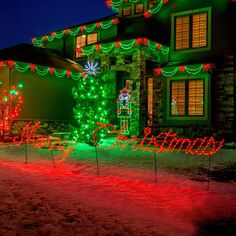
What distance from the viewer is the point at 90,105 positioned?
56.7 feet

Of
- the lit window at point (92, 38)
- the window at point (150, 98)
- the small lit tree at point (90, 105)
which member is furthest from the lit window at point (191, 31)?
the lit window at point (92, 38)

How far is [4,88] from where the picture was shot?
67.2 feet

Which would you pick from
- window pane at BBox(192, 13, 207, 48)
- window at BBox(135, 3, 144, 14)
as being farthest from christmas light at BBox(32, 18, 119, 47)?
window pane at BBox(192, 13, 207, 48)

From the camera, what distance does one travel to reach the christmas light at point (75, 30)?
902 inches

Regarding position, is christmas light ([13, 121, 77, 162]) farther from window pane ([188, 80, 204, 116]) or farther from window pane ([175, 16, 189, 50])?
window pane ([175, 16, 189, 50])

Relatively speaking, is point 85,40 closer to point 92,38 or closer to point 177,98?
point 92,38

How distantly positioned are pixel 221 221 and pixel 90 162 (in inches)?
254

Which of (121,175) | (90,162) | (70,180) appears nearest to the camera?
(70,180)

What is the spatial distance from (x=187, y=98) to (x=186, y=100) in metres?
0.11

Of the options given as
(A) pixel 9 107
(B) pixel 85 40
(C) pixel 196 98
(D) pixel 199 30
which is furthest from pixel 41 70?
(D) pixel 199 30

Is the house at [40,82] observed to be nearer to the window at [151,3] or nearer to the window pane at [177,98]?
the window at [151,3]

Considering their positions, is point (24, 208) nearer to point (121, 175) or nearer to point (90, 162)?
point (121, 175)

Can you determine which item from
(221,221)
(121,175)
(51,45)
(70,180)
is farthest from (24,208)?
(51,45)

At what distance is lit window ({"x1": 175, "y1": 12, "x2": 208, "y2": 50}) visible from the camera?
1880 cm
